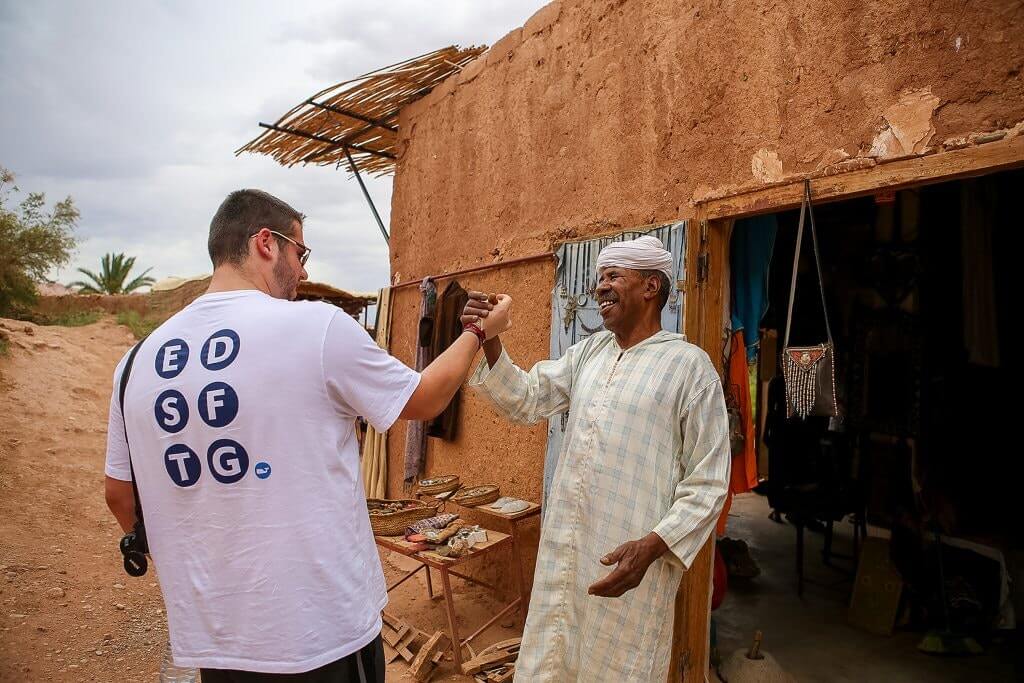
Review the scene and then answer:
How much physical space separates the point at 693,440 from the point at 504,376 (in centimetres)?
75

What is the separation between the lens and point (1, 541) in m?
5.36

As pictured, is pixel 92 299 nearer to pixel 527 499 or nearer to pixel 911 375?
pixel 527 499

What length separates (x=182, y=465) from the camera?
1.42m

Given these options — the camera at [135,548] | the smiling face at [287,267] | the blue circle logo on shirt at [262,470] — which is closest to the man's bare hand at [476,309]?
the smiling face at [287,267]

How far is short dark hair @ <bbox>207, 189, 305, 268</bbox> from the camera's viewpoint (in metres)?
1.62

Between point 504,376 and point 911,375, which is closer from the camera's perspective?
point 504,376

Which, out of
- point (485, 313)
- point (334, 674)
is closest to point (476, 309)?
point (485, 313)

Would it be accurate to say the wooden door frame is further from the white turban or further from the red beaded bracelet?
the red beaded bracelet

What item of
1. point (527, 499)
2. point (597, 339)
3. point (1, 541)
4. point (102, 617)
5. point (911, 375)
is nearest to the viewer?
point (597, 339)

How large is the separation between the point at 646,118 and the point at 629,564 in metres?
2.44

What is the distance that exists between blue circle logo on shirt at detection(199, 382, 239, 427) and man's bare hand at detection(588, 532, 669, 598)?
126 cm

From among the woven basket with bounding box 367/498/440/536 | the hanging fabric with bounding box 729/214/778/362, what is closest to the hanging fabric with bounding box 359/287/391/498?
the woven basket with bounding box 367/498/440/536

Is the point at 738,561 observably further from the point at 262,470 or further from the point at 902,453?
the point at 262,470

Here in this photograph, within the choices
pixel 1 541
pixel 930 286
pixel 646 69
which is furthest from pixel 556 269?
pixel 1 541
